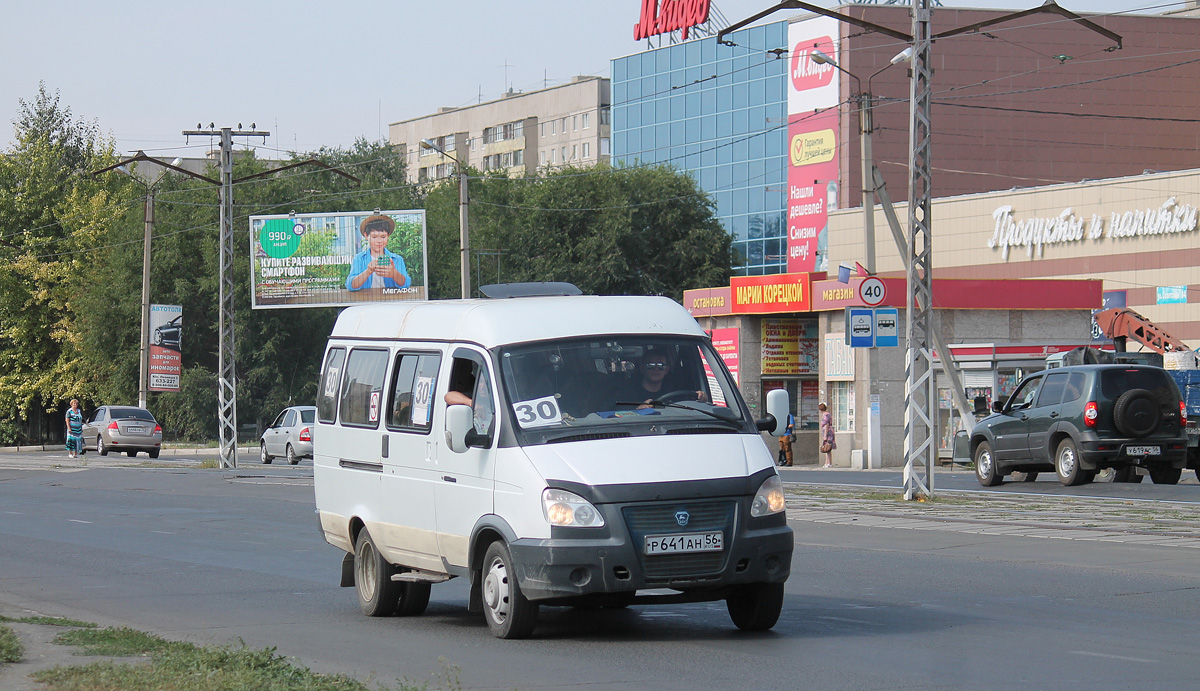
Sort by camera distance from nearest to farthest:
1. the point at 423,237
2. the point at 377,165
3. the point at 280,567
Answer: the point at 280,567
the point at 423,237
the point at 377,165

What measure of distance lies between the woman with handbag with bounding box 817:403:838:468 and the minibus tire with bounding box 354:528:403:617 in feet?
95.8

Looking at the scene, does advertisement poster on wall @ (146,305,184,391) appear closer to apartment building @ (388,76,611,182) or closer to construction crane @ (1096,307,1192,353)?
→ construction crane @ (1096,307,1192,353)

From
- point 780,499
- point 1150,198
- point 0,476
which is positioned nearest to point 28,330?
point 0,476

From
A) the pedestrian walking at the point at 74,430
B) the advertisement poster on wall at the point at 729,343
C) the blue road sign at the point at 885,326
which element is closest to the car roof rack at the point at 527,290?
the blue road sign at the point at 885,326

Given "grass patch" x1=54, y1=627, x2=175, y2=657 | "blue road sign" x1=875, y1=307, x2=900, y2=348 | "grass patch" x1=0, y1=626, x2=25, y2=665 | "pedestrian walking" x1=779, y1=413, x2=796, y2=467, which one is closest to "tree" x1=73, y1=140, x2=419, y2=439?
"pedestrian walking" x1=779, y1=413, x2=796, y2=467

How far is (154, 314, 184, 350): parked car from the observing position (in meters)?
53.3

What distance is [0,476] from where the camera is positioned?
115ft

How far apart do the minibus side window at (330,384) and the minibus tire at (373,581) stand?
111 centimetres

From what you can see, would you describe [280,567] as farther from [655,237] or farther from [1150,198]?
[655,237]

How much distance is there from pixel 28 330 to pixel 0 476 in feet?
139

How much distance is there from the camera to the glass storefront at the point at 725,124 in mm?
86250

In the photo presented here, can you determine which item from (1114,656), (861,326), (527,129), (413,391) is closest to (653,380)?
(413,391)

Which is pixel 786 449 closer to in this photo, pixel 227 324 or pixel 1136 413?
pixel 227 324

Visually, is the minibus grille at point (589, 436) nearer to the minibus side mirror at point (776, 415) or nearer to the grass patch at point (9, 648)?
the minibus side mirror at point (776, 415)
